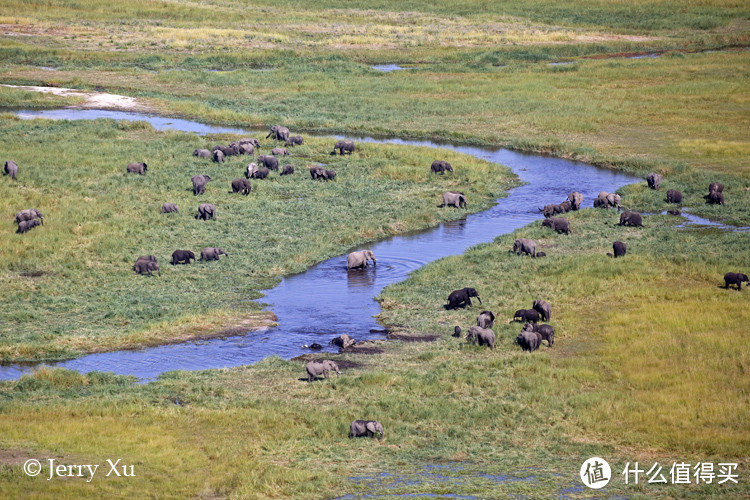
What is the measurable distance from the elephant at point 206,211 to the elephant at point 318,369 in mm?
13378

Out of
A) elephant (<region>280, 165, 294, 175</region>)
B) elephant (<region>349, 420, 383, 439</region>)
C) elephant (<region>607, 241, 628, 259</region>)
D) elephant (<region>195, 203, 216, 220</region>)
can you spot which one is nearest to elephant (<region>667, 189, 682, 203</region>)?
elephant (<region>607, 241, 628, 259</region>)

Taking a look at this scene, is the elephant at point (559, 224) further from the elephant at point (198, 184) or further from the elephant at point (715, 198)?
the elephant at point (198, 184)

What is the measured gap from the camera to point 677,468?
16.2 metres

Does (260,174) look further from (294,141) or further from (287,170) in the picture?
(294,141)

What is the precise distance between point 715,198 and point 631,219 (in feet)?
16.9

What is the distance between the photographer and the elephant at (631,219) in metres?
33.7

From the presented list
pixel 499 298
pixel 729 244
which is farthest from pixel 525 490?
pixel 729 244

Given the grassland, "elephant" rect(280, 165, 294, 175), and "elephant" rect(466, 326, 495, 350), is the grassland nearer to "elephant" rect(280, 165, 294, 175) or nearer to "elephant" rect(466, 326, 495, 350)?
"elephant" rect(466, 326, 495, 350)

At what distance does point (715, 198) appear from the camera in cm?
3662

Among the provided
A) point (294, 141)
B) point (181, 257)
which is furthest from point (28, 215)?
point (294, 141)

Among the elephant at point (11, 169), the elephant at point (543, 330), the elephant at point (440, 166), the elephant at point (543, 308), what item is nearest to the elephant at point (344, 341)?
the elephant at point (543, 330)

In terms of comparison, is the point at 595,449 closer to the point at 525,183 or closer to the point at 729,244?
the point at 729,244

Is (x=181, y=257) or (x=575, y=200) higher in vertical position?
(x=575, y=200)

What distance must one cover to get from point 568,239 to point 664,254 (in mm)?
3685
